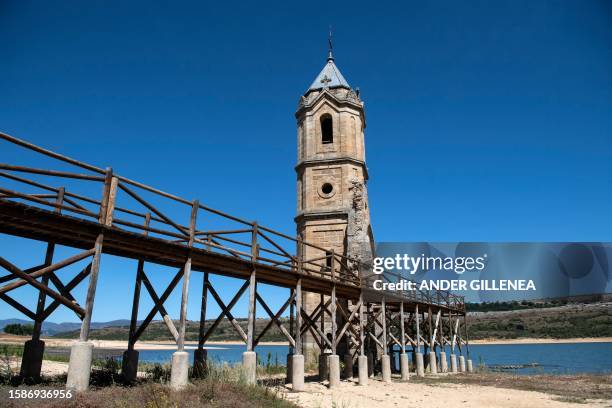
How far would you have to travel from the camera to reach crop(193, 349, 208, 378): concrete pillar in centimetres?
1214

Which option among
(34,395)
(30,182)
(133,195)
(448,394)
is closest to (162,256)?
(133,195)

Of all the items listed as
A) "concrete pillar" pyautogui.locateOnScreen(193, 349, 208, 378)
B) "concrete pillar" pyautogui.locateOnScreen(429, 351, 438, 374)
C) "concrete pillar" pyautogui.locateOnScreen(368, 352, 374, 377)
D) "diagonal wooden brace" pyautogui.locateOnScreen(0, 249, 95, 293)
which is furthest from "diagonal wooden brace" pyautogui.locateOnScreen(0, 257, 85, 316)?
"concrete pillar" pyautogui.locateOnScreen(429, 351, 438, 374)

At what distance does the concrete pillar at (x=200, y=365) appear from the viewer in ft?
39.8

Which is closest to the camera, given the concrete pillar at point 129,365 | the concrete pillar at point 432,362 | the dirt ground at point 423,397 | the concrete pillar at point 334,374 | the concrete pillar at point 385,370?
the concrete pillar at point 129,365

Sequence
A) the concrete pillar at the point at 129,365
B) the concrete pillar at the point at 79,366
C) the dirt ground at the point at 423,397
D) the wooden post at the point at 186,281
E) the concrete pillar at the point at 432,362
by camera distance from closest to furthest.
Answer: the concrete pillar at the point at 79,366 < the wooden post at the point at 186,281 < the concrete pillar at the point at 129,365 < the dirt ground at the point at 423,397 < the concrete pillar at the point at 432,362

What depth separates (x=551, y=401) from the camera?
1292 cm

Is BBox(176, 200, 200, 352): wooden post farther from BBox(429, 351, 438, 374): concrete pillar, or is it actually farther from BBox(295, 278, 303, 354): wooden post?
BBox(429, 351, 438, 374): concrete pillar

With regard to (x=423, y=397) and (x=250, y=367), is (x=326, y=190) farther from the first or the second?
(x=250, y=367)

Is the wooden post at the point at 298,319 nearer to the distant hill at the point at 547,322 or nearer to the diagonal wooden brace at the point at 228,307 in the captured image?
the diagonal wooden brace at the point at 228,307

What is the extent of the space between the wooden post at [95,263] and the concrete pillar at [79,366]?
20 cm

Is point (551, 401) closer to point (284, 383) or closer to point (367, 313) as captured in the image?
point (284, 383)

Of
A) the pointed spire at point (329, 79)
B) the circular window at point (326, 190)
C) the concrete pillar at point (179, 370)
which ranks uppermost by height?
the pointed spire at point (329, 79)

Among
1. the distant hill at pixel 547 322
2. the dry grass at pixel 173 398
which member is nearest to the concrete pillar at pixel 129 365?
the dry grass at pixel 173 398

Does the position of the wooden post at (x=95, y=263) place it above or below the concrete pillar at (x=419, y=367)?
above
